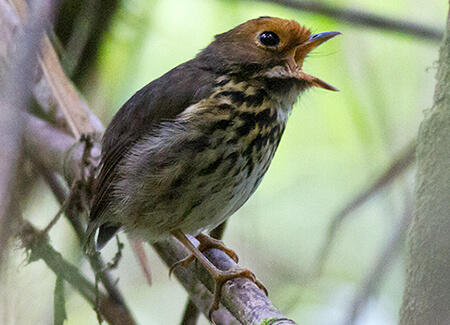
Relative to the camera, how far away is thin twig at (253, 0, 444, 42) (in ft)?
10.7

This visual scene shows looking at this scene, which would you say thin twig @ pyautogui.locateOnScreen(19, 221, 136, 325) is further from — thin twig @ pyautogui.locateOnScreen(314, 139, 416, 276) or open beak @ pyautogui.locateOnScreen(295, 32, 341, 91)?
open beak @ pyautogui.locateOnScreen(295, 32, 341, 91)

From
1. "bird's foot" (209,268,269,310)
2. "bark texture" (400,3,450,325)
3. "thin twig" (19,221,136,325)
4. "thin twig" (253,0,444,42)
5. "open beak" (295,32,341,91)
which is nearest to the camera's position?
"bark texture" (400,3,450,325)

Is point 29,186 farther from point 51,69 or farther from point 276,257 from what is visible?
point 276,257

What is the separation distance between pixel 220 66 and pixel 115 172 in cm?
73

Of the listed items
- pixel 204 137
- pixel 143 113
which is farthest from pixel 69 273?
pixel 143 113

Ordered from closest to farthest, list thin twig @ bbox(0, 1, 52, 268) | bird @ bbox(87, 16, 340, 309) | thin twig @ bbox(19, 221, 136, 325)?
thin twig @ bbox(0, 1, 52, 268) → thin twig @ bbox(19, 221, 136, 325) → bird @ bbox(87, 16, 340, 309)

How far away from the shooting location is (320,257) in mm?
3154

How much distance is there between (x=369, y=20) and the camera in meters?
3.34

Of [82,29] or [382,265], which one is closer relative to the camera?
[382,265]

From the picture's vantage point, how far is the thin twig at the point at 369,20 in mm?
3268

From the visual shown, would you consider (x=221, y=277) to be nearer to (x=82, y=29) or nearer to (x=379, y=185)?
(x=379, y=185)

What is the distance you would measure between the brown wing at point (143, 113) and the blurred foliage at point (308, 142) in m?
0.79

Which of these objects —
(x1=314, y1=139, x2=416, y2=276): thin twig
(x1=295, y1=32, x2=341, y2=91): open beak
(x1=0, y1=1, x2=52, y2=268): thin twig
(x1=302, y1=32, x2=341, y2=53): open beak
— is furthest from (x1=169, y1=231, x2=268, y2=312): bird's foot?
(x1=0, y1=1, x2=52, y2=268): thin twig

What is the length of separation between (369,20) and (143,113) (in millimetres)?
1403
